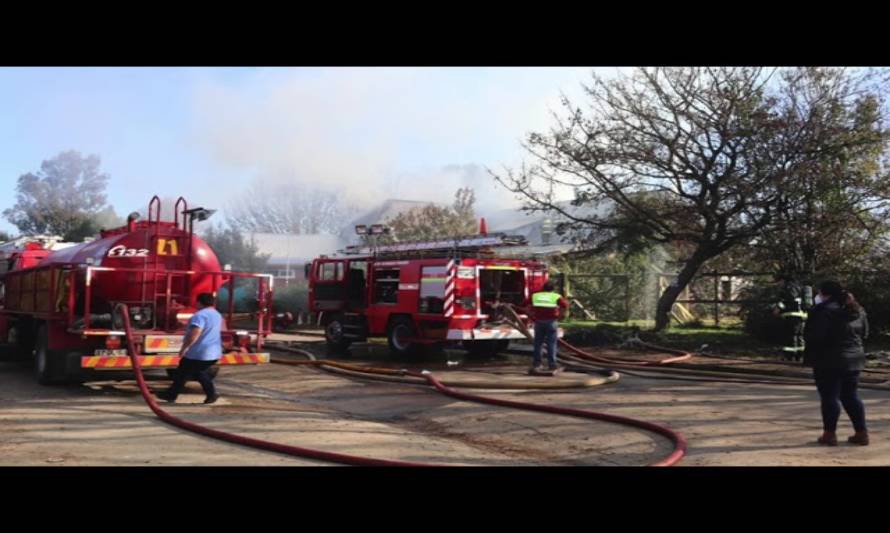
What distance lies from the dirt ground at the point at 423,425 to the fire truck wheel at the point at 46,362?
8.0 inches

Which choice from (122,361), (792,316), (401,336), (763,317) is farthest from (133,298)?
(763,317)

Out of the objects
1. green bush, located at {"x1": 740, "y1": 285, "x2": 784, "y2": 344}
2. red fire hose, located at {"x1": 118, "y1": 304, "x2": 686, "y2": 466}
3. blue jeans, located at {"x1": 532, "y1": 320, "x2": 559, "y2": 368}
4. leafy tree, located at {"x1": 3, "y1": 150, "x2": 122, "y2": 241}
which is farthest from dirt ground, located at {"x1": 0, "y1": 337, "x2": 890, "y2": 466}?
leafy tree, located at {"x1": 3, "y1": 150, "x2": 122, "y2": 241}

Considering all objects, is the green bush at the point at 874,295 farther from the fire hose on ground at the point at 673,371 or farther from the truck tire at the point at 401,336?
the truck tire at the point at 401,336

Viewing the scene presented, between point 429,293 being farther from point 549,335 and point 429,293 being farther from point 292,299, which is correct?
point 292,299

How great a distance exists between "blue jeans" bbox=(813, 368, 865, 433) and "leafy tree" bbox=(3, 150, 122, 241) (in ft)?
111

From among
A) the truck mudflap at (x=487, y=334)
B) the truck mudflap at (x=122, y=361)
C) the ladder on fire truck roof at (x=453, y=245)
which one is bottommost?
the truck mudflap at (x=122, y=361)

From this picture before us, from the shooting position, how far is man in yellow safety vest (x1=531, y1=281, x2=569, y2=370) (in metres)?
11.3

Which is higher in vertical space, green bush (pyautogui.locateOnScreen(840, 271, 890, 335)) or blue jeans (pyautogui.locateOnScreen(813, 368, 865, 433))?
green bush (pyautogui.locateOnScreen(840, 271, 890, 335))

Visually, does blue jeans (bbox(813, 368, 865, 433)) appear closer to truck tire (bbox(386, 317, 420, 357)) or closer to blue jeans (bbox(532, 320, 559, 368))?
blue jeans (bbox(532, 320, 559, 368))

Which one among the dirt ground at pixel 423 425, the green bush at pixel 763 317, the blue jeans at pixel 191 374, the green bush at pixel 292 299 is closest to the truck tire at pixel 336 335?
the dirt ground at pixel 423 425

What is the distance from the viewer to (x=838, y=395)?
6.52 meters

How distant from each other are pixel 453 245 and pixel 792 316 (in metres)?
5.97

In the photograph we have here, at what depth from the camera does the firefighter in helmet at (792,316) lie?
12953mm

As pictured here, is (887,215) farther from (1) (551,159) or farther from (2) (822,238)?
(1) (551,159)
